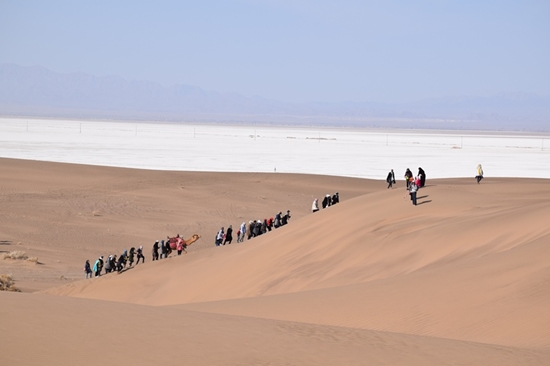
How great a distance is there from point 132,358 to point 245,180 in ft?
121

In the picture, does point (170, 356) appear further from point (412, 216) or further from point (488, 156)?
point (488, 156)

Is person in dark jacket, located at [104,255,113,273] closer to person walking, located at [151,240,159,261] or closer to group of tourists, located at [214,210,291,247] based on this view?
person walking, located at [151,240,159,261]

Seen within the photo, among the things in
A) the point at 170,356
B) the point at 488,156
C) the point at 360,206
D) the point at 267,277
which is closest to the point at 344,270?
the point at 267,277

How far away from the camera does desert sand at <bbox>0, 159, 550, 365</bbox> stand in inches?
263

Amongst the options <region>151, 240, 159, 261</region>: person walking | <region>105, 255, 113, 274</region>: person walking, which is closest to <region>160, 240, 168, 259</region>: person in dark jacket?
<region>151, 240, 159, 261</region>: person walking

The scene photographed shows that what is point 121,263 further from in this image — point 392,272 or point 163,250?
point 392,272

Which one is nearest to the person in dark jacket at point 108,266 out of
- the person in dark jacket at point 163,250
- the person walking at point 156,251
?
the person walking at point 156,251

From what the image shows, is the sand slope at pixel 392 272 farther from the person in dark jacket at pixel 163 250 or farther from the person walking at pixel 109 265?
the person in dark jacket at pixel 163 250

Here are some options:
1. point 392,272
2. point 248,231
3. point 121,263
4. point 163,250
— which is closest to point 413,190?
point 392,272

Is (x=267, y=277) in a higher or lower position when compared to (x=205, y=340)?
lower

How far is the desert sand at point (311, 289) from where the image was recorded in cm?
669

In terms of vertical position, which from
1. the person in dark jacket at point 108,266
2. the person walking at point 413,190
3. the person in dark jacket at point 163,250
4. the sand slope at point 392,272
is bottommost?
the person in dark jacket at point 108,266

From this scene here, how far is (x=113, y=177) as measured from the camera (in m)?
42.3

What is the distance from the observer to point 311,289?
12.6 m
